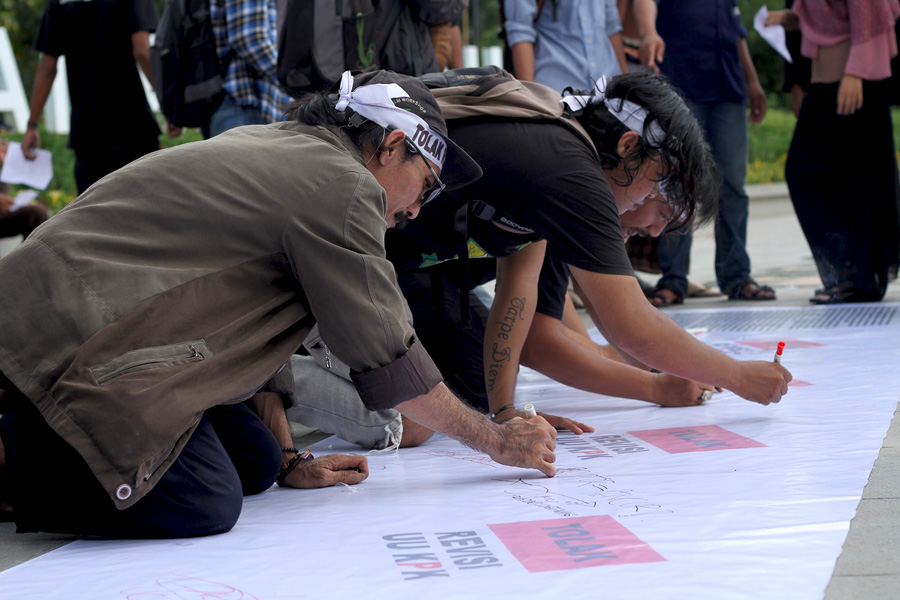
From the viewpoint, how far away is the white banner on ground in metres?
1.50

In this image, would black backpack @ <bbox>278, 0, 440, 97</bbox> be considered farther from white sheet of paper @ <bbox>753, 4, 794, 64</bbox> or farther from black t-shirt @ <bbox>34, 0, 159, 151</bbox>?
white sheet of paper @ <bbox>753, 4, 794, 64</bbox>

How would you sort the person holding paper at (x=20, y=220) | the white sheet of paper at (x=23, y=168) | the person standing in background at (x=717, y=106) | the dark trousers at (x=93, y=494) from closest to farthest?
the dark trousers at (x=93, y=494) < the person holding paper at (x=20, y=220) < the white sheet of paper at (x=23, y=168) < the person standing in background at (x=717, y=106)

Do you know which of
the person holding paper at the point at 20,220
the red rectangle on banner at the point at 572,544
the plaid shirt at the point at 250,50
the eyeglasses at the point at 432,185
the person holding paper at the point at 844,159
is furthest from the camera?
the person holding paper at the point at 844,159

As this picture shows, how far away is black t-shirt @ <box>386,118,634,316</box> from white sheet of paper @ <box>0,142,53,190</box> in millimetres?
2993

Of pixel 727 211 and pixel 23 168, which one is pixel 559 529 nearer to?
pixel 727 211

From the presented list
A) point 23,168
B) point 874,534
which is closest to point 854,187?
point 874,534

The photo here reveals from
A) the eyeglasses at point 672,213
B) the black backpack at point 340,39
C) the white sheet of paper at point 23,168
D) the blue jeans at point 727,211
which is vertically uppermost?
the black backpack at point 340,39

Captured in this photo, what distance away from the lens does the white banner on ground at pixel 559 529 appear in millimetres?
1498

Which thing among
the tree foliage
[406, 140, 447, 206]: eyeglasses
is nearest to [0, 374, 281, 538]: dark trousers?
[406, 140, 447, 206]: eyeglasses

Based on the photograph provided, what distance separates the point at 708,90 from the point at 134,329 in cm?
400

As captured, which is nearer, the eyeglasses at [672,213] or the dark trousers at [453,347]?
the eyeglasses at [672,213]
